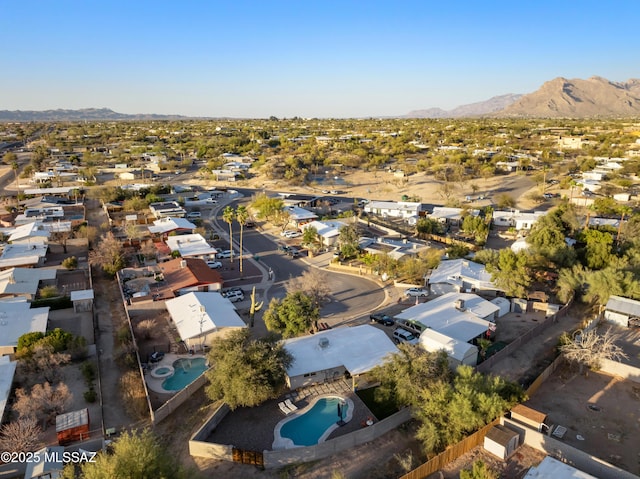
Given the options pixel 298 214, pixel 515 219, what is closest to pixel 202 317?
pixel 298 214

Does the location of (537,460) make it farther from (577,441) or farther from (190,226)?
(190,226)

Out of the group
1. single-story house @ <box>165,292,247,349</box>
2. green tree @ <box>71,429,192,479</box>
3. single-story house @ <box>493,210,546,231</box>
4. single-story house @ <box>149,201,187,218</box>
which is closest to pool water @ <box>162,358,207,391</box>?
single-story house @ <box>165,292,247,349</box>

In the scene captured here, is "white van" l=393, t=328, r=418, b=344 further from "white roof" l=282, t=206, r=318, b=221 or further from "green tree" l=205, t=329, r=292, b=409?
"white roof" l=282, t=206, r=318, b=221

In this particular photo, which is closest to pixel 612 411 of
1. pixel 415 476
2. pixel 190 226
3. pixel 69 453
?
→ pixel 415 476

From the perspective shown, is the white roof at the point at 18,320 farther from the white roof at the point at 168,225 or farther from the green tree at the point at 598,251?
the green tree at the point at 598,251

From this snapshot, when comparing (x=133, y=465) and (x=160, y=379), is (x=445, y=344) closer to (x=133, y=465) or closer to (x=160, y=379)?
(x=160, y=379)
